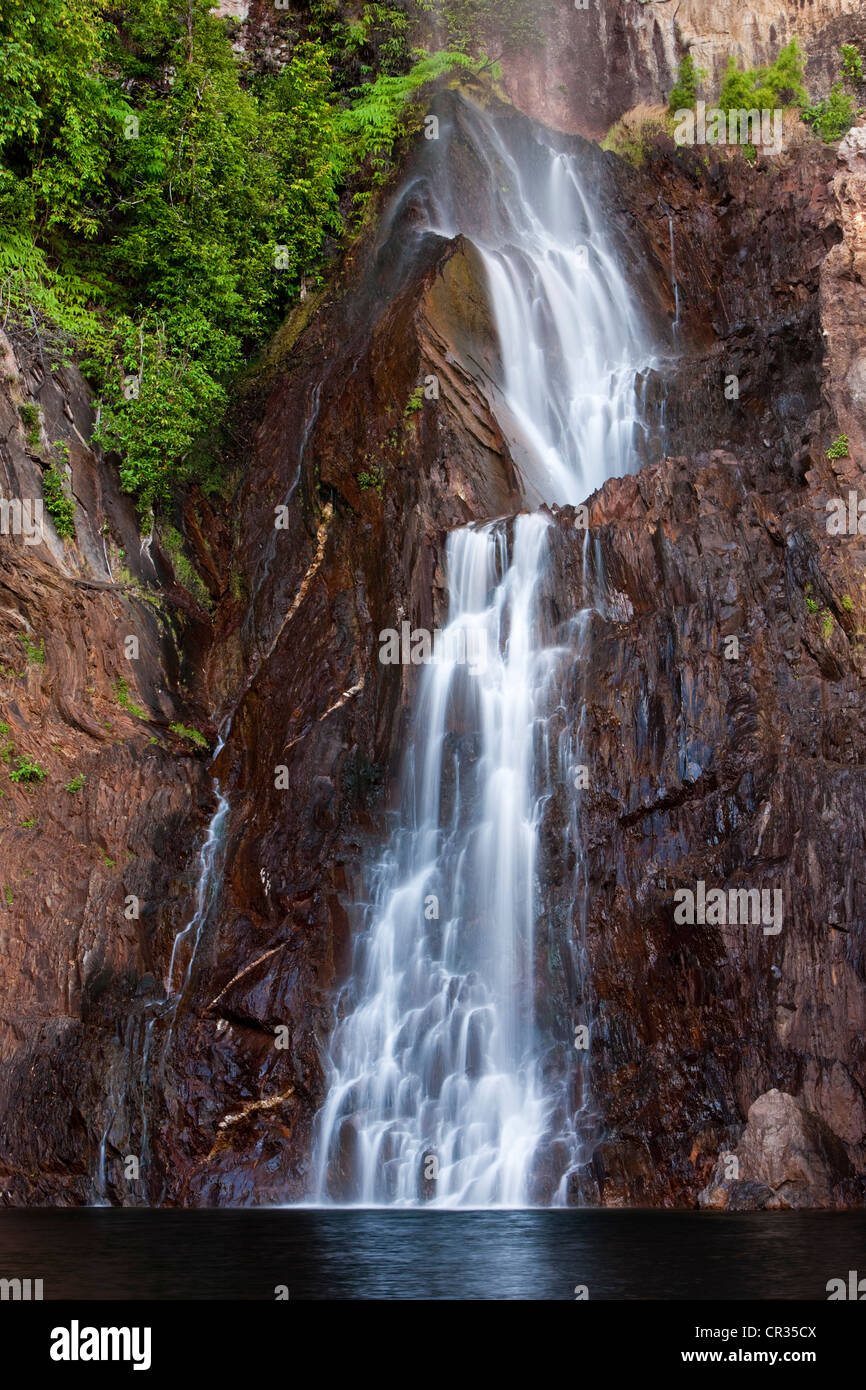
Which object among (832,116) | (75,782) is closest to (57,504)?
(75,782)

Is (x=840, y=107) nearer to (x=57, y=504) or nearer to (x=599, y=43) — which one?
(x=599, y=43)

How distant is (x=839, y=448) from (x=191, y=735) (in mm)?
13745

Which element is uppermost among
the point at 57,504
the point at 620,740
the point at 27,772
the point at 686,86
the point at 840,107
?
the point at 686,86

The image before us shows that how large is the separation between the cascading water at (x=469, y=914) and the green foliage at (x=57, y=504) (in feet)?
27.8

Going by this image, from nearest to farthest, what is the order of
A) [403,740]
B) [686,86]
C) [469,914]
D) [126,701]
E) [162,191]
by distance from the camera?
[469,914] < [403,740] < [126,701] < [162,191] < [686,86]

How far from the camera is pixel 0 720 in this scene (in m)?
22.6

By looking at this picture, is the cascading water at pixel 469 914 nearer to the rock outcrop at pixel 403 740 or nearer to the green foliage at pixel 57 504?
the rock outcrop at pixel 403 740

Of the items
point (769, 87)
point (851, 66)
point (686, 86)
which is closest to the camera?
point (769, 87)

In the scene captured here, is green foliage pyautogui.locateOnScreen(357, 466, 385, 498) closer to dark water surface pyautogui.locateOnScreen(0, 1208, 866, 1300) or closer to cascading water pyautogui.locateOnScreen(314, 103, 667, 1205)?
cascading water pyautogui.locateOnScreen(314, 103, 667, 1205)

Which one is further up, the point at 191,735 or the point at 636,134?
the point at 636,134

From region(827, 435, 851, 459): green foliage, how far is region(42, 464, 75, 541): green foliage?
15374 millimetres

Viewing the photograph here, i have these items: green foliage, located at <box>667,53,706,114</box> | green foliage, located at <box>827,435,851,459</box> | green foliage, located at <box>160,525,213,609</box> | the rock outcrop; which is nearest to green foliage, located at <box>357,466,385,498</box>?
the rock outcrop

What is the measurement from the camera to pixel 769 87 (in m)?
34.1
